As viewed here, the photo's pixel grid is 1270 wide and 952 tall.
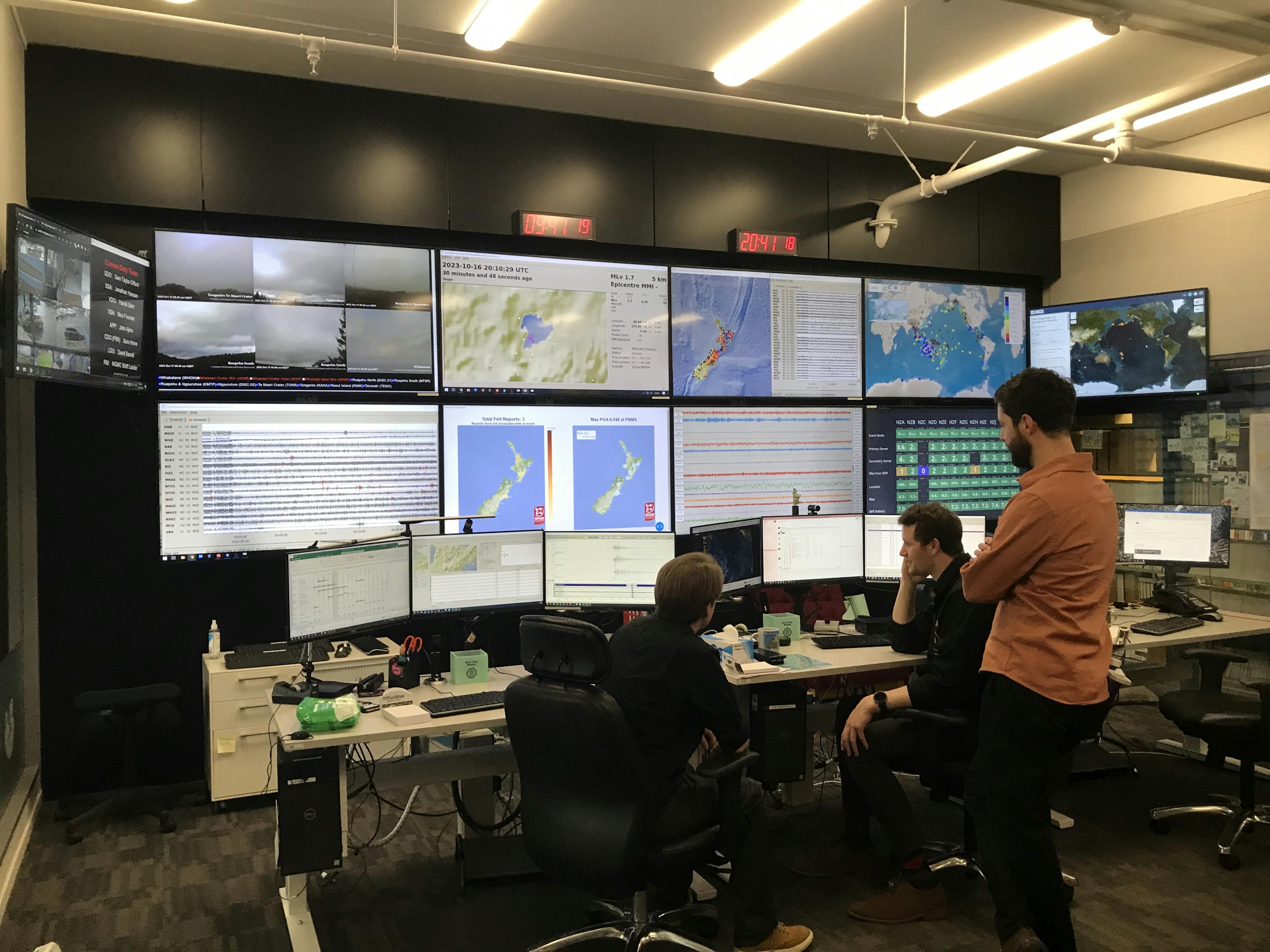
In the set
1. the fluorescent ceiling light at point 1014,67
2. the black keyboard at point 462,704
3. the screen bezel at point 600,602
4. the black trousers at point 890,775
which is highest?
the fluorescent ceiling light at point 1014,67

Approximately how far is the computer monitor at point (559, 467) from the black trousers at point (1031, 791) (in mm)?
2328

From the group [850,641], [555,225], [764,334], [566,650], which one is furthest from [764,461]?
[566,650]

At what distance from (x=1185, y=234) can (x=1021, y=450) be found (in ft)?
11.6

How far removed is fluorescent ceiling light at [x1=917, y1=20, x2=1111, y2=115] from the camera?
396 centimetres

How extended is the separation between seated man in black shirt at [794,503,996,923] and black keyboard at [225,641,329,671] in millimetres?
2193

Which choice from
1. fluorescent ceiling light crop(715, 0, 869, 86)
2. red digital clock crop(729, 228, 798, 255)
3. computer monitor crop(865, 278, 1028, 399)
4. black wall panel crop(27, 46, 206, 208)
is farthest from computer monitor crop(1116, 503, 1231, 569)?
black wall panel crop(27, 46, 206, 208)

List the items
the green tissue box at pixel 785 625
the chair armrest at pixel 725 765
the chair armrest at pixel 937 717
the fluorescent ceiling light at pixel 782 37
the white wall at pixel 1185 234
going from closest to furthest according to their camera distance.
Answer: the chair armrest at pixel 725 765 < the chair armrest at pixel 937 717 < the fluorescent ceiling light at pixel 782 37 < the green tissue box at pixel 785 625 < the white wall at pixel 1185 234

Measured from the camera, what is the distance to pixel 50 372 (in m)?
3.17

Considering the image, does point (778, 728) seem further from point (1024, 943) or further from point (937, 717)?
point (1024, 943)

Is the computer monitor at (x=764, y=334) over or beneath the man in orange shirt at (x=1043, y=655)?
over

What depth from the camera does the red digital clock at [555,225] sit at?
4.60 meters

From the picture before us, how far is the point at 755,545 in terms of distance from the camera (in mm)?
4148

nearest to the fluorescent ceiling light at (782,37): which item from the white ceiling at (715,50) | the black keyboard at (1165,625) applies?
the white ceiling at (715,50)

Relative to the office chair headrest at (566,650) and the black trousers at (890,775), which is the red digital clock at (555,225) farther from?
the black trousers at (890,775)
